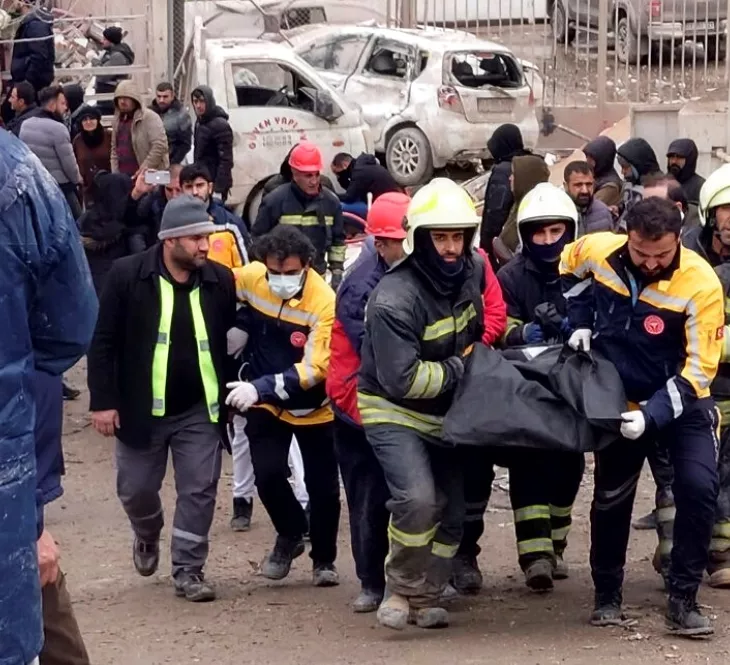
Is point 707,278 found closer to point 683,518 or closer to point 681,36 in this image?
point 683,518

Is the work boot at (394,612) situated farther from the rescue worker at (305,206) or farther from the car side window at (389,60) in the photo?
the car side window at (389,60)

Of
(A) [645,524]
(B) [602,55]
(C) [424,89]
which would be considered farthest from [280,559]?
(B) [602,55]

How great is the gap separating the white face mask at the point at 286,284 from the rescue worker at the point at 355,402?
38 cm

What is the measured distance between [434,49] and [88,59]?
506cm

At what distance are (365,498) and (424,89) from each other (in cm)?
1330

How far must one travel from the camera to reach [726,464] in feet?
24.4

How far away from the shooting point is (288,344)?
24.9ft

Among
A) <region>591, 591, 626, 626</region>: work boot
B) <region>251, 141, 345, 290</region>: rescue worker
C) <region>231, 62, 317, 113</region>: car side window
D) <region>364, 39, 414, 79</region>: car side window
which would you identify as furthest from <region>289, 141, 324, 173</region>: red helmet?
<region>364, 39, 414, 79</region>: car side window

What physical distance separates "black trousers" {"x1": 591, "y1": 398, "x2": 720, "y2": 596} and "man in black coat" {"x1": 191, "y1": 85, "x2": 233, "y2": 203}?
928cm

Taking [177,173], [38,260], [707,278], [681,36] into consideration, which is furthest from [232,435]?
[681,36]

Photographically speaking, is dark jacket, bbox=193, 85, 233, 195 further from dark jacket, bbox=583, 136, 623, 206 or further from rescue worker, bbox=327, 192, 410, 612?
rescue worker, bbox=327, 192, 410, 612

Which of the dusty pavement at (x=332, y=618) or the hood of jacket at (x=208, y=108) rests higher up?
the hood of jacket at (x=208, y=108)

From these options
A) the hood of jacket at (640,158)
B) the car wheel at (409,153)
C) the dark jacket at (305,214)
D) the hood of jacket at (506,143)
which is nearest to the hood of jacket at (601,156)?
the hood of jacket at (640,158)

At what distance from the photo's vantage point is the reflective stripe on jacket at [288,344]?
7.42 m
